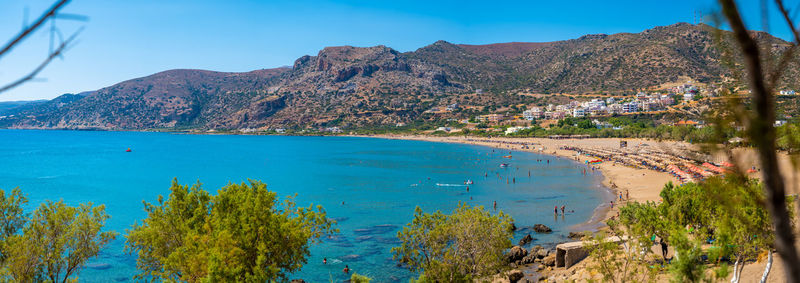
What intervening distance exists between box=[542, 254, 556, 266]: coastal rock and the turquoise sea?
4808mm

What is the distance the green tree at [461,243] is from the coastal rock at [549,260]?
9.12 m

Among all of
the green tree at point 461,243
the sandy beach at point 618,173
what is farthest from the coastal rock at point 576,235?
the green tree at point 461,243

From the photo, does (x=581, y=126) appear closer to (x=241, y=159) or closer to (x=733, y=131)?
(x=241, y=159)

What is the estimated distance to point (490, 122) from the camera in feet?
509

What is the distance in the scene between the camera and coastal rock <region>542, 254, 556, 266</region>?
25703 mm

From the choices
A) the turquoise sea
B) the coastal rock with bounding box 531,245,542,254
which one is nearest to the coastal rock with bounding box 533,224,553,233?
the turquoise sea

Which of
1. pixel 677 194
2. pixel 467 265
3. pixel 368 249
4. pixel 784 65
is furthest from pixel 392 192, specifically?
pixel 784 65

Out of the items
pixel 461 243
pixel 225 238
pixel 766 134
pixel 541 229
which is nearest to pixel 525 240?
pixel 541 229

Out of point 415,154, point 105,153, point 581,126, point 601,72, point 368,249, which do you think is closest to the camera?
point 368,249

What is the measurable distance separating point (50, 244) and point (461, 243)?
16.1 meters

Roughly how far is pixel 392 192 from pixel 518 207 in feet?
52.6

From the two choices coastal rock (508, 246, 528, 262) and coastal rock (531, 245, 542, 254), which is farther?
coastal rock (531, 245, 542, 254)

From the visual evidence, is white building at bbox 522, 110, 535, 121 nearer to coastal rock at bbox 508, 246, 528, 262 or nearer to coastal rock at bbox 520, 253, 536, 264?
coastal rock at bbox 508, 246, 528, 262

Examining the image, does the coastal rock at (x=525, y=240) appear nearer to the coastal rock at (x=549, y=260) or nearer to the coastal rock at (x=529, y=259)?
the coastal rock at (x=529, y=259)
